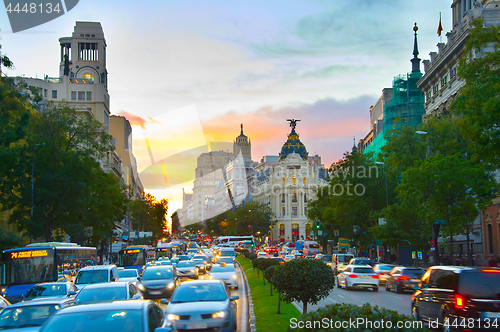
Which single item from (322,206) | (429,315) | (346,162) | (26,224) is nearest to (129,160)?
(322,206)

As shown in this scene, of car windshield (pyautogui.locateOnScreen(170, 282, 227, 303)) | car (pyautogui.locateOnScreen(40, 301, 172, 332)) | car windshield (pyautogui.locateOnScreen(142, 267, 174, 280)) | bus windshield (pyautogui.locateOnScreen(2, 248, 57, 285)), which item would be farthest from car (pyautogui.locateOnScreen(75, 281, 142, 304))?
bus windshield (pyautogui.locateOnScreen(2, 248, 57, 285))

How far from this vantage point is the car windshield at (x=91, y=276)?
72.2 feet

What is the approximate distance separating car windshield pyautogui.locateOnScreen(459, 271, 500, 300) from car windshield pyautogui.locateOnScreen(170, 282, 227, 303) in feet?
20.0

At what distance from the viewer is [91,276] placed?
876 inches

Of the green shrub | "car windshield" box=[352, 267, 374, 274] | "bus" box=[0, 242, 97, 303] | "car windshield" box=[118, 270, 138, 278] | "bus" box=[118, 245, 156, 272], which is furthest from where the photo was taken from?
"bus" box=[118, 245, 156, 272]

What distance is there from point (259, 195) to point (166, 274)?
476 feet

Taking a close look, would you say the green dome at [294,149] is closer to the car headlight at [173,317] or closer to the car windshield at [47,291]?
the car windshield at [47,291]

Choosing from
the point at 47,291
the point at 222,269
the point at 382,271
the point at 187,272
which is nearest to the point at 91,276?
the point at 47,291

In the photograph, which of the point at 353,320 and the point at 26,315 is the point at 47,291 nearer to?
the point at 26,315

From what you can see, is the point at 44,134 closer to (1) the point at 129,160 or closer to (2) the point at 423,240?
(2) the point at 423,240

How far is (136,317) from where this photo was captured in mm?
8164

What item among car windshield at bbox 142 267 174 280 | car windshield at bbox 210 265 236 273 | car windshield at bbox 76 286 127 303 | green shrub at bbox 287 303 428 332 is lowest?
car windshield at bbox 210 265 236 273

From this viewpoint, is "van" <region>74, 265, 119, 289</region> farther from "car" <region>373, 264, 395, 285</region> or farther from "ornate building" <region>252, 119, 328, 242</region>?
"ornate building" <region>252, 119, 328, 242</region>

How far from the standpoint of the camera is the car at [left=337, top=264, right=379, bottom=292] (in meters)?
29.0
